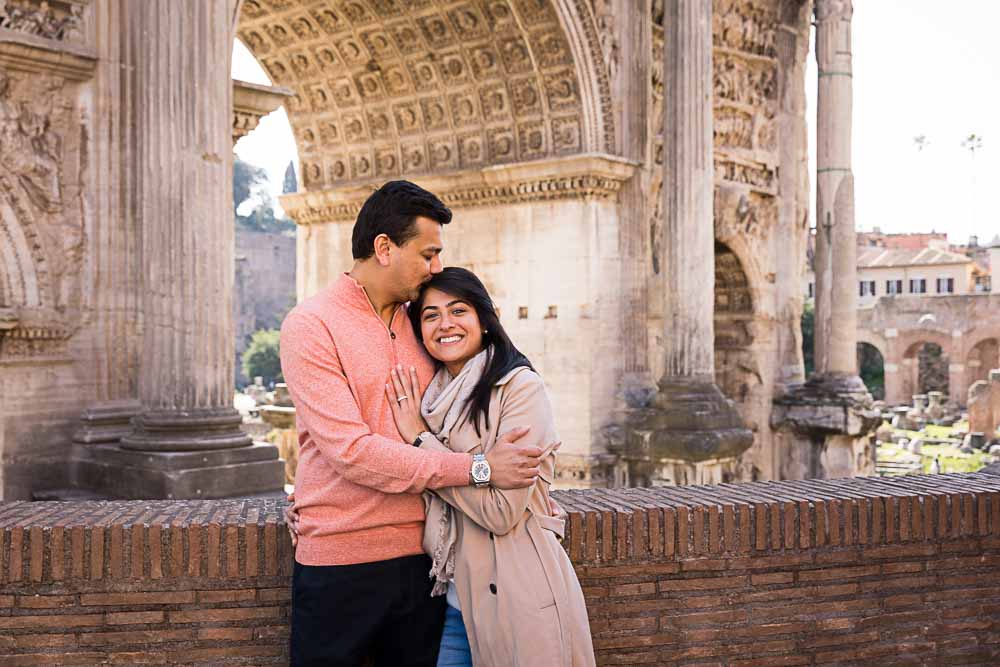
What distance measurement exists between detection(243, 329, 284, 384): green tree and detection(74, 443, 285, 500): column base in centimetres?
6040

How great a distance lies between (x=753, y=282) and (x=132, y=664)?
15.9 metres

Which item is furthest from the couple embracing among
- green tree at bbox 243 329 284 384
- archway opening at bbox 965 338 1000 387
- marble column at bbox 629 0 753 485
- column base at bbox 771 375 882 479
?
green tree at bbox 243 329 284 384

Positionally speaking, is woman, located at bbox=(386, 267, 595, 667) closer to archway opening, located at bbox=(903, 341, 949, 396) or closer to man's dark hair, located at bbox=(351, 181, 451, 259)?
man's dark hair, located at bbox=(351, 181, 451, 259)

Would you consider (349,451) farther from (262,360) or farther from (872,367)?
(262,360)

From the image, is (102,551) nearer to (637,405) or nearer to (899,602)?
(899,602)

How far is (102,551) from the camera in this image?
356 cm

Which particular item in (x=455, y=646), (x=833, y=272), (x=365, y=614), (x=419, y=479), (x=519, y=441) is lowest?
(x=455, y=646)

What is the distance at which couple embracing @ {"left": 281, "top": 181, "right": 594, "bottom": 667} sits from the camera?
2863 mm

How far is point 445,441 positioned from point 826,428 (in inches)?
601

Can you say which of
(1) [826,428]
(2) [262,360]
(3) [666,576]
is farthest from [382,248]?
(2) [262,360]

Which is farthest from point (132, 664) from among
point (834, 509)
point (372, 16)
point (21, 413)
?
point (372, 16)

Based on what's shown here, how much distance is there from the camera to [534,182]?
15016 millimetres

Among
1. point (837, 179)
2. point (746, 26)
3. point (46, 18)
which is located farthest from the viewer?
point (746, 26)

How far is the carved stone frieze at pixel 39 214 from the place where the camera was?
8328 millimetres
